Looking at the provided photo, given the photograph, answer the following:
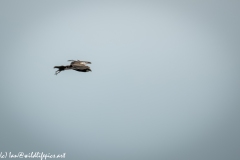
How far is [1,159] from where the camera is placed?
589 ft

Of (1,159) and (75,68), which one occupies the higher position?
(1,159)

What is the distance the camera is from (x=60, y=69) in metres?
26.8

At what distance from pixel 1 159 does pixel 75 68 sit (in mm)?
163509

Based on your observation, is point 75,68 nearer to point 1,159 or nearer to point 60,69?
point 60,69

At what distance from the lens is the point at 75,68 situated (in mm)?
27359

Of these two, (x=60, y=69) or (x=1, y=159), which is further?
(x=1, y=159)

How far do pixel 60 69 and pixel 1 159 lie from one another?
537ft

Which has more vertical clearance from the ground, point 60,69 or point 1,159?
point 1,159

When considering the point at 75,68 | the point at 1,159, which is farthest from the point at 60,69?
the point at 1,159

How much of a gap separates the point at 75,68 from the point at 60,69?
41.8 inches

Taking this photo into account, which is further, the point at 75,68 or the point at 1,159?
the point at 1,159
